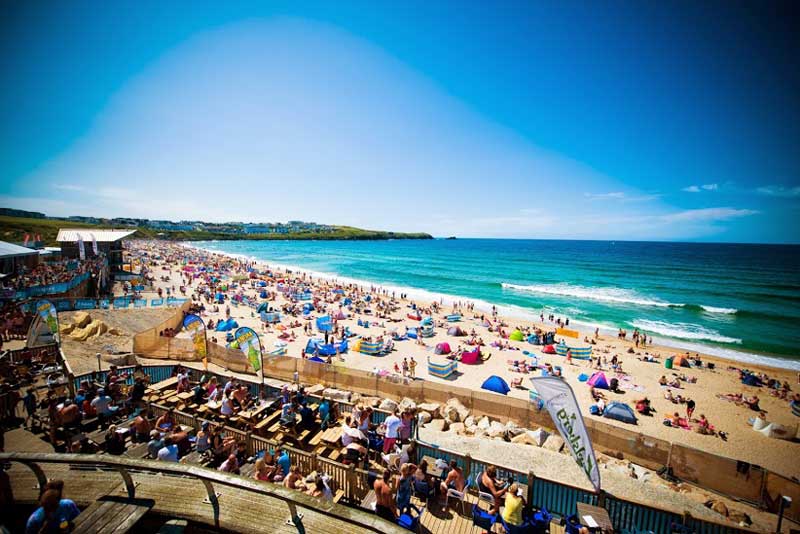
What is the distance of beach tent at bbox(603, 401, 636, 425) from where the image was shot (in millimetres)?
14555

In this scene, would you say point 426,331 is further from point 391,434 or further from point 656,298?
point 656,298

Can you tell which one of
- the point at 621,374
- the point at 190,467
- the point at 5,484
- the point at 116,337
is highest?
the point at 190,467

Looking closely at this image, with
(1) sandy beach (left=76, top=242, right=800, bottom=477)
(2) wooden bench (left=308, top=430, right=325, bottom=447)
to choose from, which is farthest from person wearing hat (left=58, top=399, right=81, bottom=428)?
(1) sandy beach (left=76, top=242, right=800, bottom=477)

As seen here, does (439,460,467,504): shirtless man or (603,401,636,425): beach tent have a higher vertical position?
(439,460,467,504): shirtless man

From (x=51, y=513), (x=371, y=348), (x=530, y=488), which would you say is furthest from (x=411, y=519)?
(x=371, y=348)

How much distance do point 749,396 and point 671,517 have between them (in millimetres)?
20674

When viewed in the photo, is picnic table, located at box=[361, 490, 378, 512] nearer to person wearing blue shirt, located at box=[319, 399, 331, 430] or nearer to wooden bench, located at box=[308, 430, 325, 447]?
wooden bench, located at box=[308, 430, 325, 447]

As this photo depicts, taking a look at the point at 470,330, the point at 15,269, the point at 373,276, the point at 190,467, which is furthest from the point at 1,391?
the point at 373,276

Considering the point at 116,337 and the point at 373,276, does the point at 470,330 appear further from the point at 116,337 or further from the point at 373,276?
the point at 373,276

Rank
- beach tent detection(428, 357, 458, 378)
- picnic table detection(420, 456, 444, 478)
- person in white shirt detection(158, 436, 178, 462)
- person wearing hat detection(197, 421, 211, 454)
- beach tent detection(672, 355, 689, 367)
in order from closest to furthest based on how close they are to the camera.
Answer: person in white shirt detection(158, 436, 178, 462) < picnic table detection(420, 456, 444, 478) < person wearing hat detection(197, 421, 211, 454) < beach tent detection(428, 357, 458, 378) < beach tent detection(672, 355, 689, 367)

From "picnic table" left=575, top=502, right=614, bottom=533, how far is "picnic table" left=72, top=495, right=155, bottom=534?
20.6 feet

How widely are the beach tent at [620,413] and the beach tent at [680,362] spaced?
506 inches

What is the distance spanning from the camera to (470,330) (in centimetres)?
3014

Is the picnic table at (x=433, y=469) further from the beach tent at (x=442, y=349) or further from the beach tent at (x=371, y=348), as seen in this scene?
the beach tent at (x=442, y=349)
